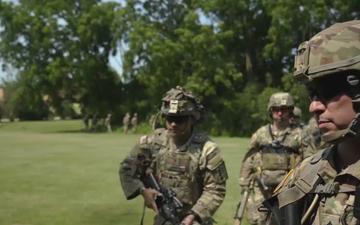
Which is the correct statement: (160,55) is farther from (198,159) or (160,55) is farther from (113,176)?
(198,159)

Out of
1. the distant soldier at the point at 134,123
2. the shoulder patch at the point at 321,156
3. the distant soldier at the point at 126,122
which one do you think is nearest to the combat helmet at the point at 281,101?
the shoulder patch at the point at 321,156

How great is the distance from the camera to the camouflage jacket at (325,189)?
240 cm

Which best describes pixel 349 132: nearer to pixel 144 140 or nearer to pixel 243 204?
pixel 144 140

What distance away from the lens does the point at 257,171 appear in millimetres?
7297

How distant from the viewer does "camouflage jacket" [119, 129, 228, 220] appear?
4891mm

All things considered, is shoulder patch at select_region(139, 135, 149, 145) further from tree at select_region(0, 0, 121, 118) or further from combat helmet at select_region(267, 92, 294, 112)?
tree at select_region(0, 0, 121, 118)

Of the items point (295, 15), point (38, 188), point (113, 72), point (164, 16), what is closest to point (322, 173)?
point (38, 188)

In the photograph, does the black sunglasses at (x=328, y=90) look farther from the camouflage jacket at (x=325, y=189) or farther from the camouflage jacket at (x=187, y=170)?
the camouflage jacket at (x=187, y=170)

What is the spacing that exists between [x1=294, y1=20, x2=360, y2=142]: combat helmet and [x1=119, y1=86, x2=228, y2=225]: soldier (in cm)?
247

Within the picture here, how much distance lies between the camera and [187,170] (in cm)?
496

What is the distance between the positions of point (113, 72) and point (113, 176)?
129ft

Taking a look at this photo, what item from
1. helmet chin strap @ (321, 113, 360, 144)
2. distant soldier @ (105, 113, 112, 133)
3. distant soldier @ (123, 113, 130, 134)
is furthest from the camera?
distant soldier @ (105, 113, 112, 133)

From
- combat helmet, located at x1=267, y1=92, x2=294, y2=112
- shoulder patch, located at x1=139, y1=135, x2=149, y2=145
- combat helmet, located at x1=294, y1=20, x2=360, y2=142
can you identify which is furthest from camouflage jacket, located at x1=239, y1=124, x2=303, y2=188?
combat helmet, located at x1=294, y1=20, x2=360, y2=142

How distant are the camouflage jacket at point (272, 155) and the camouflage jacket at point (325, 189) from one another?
4.47 metres
